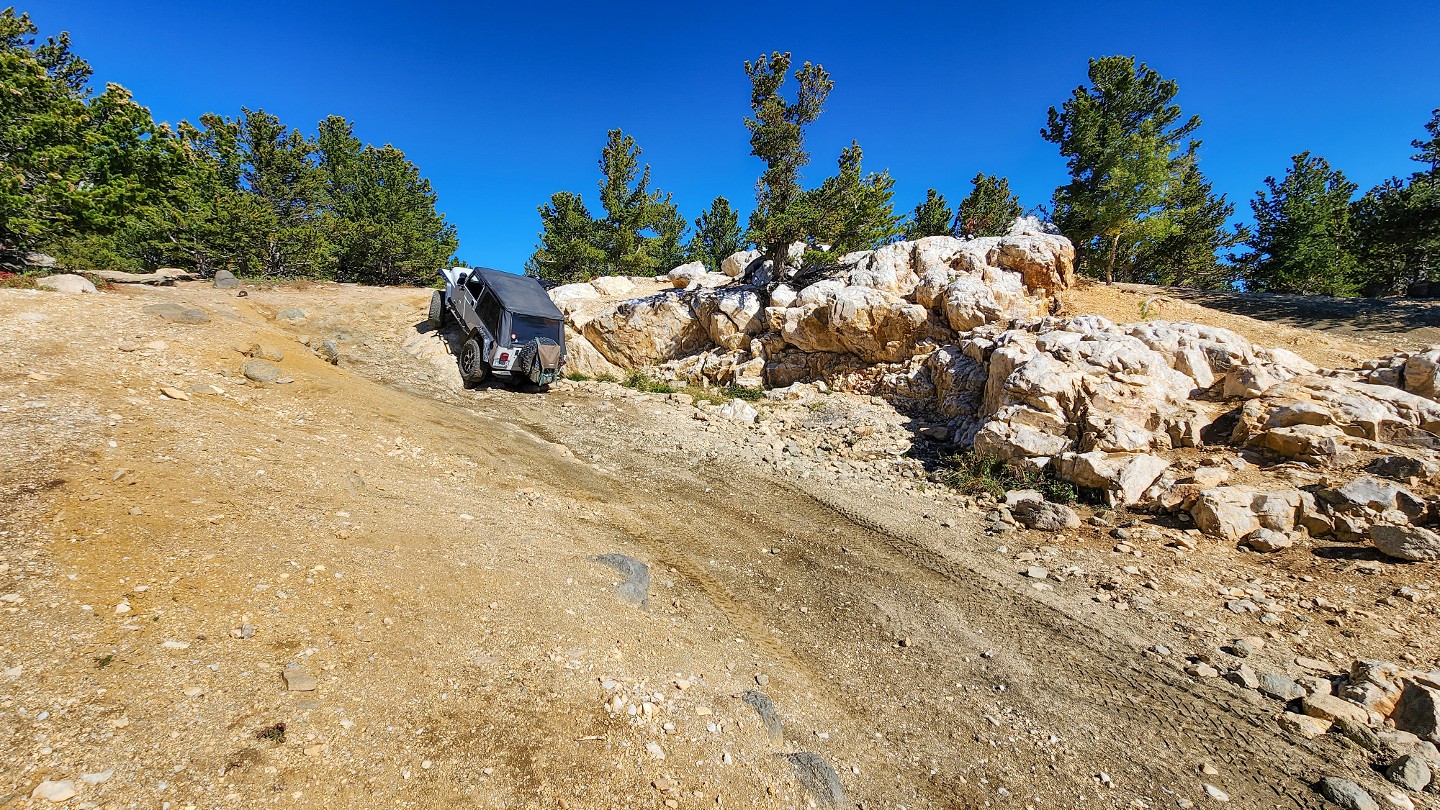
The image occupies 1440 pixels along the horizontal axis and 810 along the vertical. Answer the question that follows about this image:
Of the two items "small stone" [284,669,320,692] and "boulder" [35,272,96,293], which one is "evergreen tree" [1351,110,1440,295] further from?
"boulder" [35,272,96,293]

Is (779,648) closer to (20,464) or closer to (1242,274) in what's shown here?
(20,464)

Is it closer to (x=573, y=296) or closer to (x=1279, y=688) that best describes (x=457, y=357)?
(x=573, y=296)

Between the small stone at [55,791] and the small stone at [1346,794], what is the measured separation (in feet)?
26.2

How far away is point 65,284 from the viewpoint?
1131 cm

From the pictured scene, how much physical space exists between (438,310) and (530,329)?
5645mm

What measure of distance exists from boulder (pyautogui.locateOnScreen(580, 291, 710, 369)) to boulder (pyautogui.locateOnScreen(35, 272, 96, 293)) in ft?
43.5

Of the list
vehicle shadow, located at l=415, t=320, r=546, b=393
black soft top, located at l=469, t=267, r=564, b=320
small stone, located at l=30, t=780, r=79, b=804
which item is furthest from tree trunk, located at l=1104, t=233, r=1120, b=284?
small stone, located at l=30, t=780, r=79, b=804

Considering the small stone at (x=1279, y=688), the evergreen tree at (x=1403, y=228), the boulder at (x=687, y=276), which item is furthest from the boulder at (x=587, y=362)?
the evergreen tree at (x=1403, y=228)

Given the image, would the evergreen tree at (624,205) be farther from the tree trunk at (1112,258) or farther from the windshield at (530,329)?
the tree trunk at (1112,258)

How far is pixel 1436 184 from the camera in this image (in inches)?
790

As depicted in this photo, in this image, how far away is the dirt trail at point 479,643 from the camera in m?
2.88

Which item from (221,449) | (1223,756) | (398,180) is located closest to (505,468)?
(221,449)

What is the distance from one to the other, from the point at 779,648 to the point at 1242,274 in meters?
45.6

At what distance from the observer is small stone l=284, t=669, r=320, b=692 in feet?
10.4
